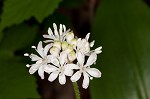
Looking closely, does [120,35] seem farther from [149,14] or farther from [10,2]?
[10,2]

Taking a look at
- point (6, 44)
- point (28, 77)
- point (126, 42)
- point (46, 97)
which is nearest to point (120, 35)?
point (126, 42)

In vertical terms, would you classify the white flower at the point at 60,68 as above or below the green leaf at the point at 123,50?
below

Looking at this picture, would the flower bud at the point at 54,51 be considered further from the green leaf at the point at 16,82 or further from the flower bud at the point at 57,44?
the green leaf at the point at 16,82

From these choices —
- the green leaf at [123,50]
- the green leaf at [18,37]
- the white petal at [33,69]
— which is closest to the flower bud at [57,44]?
the white petal at [33,69]

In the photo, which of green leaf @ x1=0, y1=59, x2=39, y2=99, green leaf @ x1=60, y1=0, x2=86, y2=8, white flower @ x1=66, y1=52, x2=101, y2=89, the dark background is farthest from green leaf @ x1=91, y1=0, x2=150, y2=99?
white flower @ x1=66, y1=52, x2=101, y2=89

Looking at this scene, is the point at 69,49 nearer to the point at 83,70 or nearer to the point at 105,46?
the point at 83,70

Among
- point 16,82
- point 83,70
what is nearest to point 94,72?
point 83,70

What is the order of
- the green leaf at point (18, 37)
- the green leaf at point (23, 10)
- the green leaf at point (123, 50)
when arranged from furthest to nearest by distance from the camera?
the green leaf at point (18, 37)
the green leaf at point (123, 50)
the green leaf at point (23, 10)
